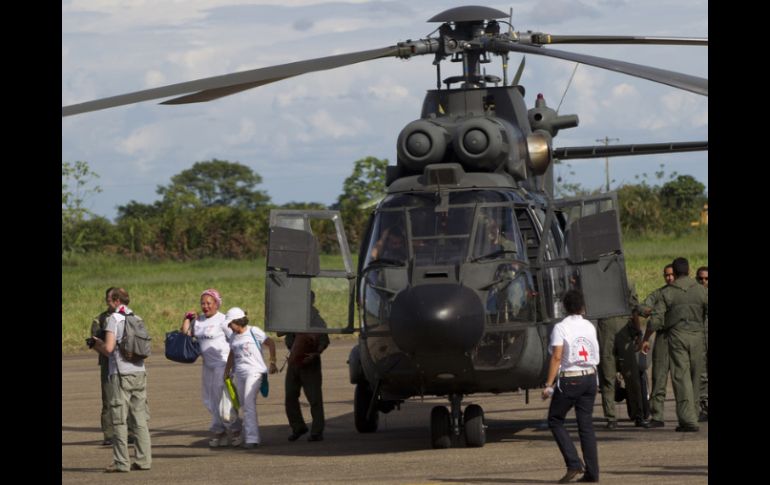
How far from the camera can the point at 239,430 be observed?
15383mm

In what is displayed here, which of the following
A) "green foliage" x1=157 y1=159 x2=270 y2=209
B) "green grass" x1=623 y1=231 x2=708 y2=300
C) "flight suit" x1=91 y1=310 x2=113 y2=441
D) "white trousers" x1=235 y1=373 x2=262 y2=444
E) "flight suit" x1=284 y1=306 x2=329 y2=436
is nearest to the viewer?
"flight suit" x1=91 y1=310 x2=113 y2=441

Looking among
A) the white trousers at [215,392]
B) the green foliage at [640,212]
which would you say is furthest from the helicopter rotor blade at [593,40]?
the green foliage at [640,212]

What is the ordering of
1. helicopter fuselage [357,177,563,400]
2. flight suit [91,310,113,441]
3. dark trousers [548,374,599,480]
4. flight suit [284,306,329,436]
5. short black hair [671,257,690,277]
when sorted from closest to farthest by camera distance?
dark trousers [548,374,599,480] < helicopter fuselage [357,177,563,400] < flight suit [91,310,113,441] < short black hair [671,257,690,277] < flight suit [284,306,329,436]

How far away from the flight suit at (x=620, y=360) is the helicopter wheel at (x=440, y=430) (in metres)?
2.40

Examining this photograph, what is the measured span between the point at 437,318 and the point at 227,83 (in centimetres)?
285

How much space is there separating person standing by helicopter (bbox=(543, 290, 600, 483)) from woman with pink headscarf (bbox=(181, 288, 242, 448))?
199 inches

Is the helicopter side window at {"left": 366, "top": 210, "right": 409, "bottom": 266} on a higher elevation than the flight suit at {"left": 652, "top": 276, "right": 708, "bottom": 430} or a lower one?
higher

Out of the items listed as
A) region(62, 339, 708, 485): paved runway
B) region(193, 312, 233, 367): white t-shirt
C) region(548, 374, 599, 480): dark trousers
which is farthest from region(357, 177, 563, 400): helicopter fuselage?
region(193, 312, 233, 367): white t-shirt

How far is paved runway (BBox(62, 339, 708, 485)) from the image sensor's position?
12.0 metres

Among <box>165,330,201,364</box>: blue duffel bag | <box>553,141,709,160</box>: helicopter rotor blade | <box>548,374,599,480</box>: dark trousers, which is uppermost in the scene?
<box>553,141,709,160</box>: helicopter rotor blade

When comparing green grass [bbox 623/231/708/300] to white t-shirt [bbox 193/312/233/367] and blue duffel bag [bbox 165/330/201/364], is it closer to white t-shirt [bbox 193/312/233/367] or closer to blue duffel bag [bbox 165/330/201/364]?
white t-shirt [bbox 193/312/233/367]
